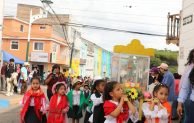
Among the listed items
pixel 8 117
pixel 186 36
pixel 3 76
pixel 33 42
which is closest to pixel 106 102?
pixel 186 36

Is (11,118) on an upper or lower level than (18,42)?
lower

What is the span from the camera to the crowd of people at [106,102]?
592 cm

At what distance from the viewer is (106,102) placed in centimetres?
588

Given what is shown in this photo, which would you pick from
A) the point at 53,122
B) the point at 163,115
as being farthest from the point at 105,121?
the point at 53,122

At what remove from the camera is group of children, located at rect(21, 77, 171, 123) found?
5879 mm

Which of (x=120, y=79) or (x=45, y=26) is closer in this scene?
(x=120, y=79)

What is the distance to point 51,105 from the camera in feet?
31.1

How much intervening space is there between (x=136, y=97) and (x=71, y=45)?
69.8 meters

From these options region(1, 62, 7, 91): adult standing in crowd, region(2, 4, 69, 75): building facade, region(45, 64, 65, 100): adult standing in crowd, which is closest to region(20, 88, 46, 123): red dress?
region(45, 64, 65, 100): adult standing in crowd

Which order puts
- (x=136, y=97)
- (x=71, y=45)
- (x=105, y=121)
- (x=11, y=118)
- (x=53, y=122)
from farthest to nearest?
(x=71, y=45) < (x=11, y=118) < (x=53, y=122) < (x=136, y=97) < (x=105, y=121)

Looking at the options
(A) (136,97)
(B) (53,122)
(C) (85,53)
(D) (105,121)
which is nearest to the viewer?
(D) (105,121)

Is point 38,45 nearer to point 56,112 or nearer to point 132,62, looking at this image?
point 132,62

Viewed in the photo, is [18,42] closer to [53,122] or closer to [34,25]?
[34,25]

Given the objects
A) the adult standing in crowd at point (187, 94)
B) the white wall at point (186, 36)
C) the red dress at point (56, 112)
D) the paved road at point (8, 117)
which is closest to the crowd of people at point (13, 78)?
the paved road at point (8, 117)
